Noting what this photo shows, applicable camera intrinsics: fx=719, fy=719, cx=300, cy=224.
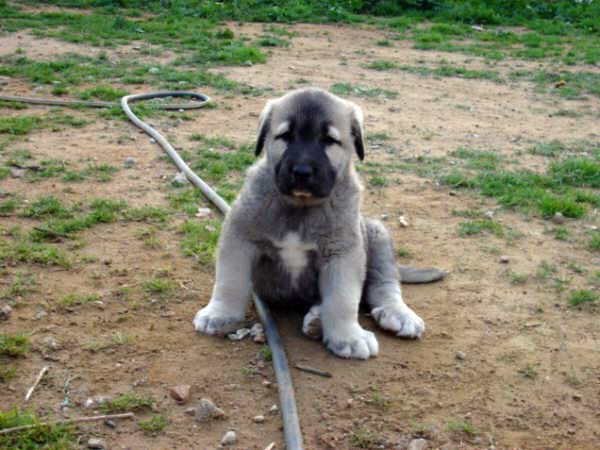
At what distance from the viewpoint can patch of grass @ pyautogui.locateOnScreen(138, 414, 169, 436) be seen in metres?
3.64

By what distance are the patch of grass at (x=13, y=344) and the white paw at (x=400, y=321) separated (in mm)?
2228

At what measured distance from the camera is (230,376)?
4168mm

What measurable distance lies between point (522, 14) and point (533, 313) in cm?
1586

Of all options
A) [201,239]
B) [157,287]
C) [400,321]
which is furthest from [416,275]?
[157,287]

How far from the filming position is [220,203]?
21.2ft

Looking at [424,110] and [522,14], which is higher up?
[522,14]

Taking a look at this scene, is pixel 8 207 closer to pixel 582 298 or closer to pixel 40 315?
pixel 40 315

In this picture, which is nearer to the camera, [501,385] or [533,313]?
[501,385]

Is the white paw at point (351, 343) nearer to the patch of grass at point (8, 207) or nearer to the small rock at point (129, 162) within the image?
the patch of grass at point (8, 207)

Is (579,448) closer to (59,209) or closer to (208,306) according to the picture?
(208,306)

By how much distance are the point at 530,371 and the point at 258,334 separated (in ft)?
5.60

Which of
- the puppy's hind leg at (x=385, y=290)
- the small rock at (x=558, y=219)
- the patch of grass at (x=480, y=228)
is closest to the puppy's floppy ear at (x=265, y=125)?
the puppy's hind leg at (x=385, y=290)

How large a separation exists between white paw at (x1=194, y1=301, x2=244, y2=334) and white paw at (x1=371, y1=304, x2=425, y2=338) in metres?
0.95

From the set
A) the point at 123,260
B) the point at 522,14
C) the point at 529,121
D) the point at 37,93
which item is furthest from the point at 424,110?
the point at 522,14
